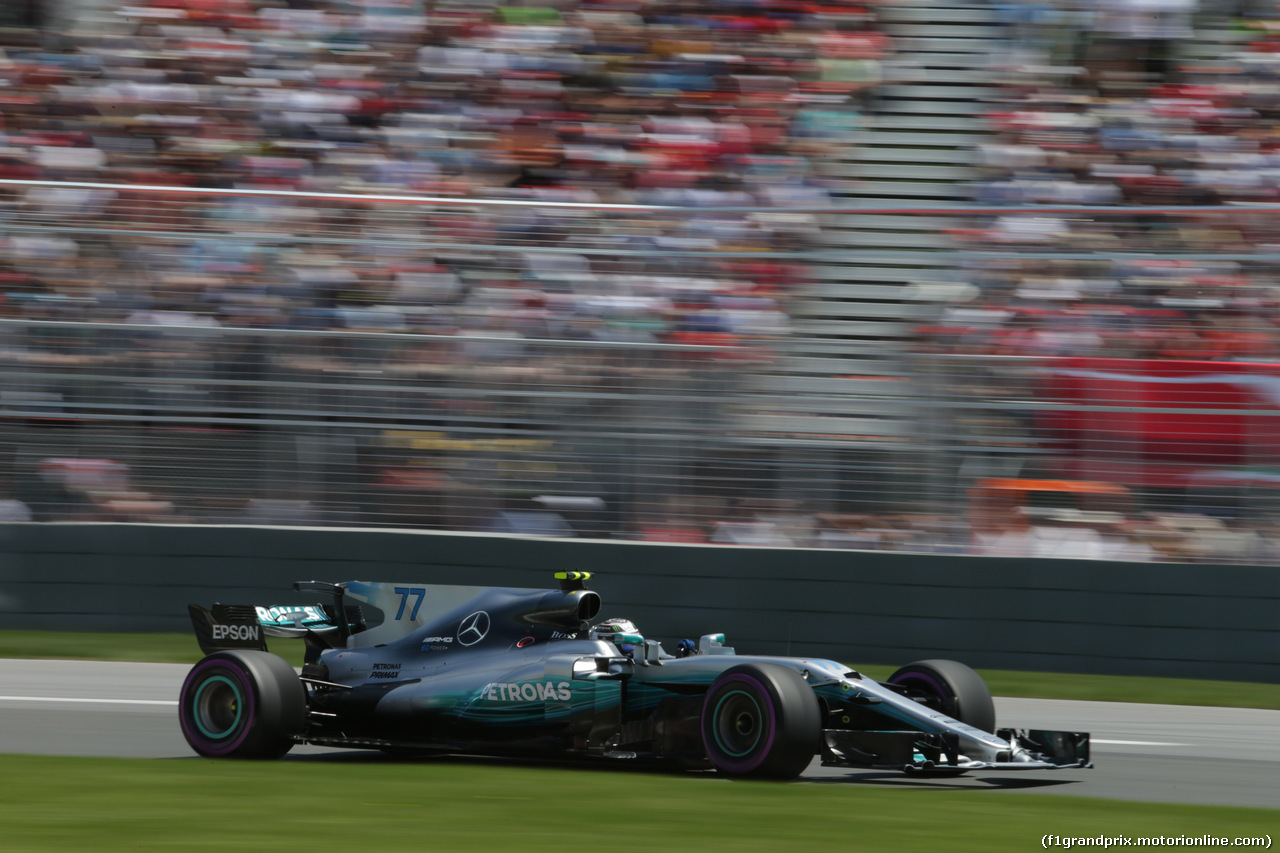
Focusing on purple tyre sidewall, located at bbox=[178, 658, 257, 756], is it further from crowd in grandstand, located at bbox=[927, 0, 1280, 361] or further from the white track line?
crowd in grandstand, located at bbox=[927, 0, 1280, 361]

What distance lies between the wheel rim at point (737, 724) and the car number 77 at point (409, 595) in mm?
1611

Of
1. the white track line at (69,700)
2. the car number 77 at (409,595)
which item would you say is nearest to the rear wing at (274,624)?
the car number 77 at (409,595)

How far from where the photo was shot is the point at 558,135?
13500 millimetres

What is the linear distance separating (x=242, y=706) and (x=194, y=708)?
0.87 feet

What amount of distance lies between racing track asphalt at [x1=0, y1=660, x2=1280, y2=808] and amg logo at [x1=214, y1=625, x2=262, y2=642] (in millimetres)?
513

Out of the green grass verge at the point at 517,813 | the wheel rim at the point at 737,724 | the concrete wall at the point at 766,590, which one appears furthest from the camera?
the concrete wall at the point at 766,590

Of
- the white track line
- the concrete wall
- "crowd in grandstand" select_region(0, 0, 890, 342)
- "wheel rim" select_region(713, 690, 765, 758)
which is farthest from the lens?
"crowd in grandstand" select_region(0, 0, 890, 342)

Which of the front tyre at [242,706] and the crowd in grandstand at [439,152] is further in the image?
the crowd in grandstand at [439,152]

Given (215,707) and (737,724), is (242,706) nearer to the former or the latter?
(215,707)

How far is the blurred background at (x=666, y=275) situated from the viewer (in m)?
10.5

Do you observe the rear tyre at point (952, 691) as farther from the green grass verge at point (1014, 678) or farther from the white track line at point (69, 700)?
the white track line at point (69, 700)

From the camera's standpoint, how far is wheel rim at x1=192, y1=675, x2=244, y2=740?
7.19 m

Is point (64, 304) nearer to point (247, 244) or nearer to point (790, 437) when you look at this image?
point (247, 244)

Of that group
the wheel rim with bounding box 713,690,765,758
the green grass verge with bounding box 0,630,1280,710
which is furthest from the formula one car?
the green grass verge with bounding box 0,630,1280,710
